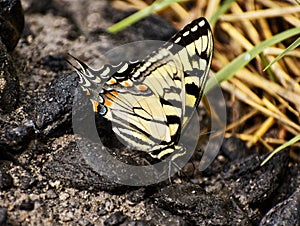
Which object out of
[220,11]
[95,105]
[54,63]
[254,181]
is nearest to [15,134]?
[95,105]

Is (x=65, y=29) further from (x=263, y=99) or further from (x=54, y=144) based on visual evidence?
(x=263, y=99)

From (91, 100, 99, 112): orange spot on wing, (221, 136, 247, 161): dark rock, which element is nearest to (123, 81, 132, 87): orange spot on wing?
(91, 100, 99, 112): orange spot on wing

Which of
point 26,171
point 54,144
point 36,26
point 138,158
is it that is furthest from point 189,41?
point 36,26

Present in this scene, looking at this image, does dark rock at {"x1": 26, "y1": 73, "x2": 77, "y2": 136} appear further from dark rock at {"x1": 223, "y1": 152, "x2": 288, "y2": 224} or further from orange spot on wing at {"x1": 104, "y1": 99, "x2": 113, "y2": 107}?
dark rock at {"x1": 223, "y1": 152, "x2": 288, "y2": 224}

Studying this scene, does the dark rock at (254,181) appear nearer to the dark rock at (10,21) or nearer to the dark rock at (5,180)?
the dark rock at (5,180)

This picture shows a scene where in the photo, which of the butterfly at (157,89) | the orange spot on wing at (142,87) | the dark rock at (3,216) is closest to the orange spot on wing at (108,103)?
the butterfly at (157,89)

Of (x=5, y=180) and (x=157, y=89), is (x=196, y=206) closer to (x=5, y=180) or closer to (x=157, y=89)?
(x=157, y=89)
